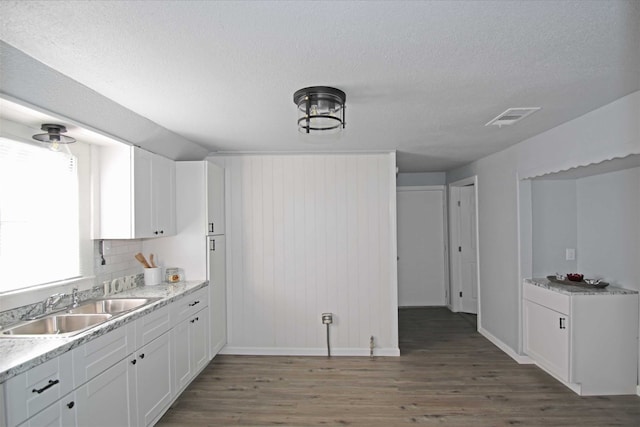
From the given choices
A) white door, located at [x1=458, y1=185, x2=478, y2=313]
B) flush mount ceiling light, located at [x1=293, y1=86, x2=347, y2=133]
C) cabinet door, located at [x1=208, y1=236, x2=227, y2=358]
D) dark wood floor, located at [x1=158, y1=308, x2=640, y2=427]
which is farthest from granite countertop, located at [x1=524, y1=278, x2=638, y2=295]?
cabinet door, located at [x1=208, y1=236, x2=227, y2=358]

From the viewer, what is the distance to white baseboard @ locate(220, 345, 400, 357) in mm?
4238

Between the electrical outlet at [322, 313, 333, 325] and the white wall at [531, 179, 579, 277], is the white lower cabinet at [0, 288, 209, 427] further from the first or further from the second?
the white wall at [531, 179, 579, 277]

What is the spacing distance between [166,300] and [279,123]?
1.72 m

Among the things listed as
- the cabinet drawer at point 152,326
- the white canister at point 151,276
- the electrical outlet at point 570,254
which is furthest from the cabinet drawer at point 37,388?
the electrical outlet at point 570,254

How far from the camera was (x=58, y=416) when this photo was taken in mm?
1816

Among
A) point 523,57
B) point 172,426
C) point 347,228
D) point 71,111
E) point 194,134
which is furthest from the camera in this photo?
point 347,228

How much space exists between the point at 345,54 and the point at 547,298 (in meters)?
3.04

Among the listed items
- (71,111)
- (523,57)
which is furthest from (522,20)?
(71,111)

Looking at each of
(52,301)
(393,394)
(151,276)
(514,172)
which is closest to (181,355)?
(151,276)

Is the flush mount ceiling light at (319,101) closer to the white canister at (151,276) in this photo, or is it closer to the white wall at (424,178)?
the white canister at (151,276)

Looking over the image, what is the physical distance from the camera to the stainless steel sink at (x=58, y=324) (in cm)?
227

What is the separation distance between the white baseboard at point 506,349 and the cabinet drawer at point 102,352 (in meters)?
3.75

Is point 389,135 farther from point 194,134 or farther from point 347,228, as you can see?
point 194,134

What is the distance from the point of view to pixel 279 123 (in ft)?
10.1
